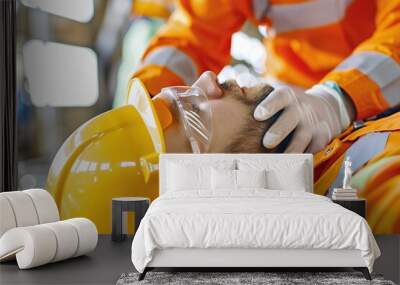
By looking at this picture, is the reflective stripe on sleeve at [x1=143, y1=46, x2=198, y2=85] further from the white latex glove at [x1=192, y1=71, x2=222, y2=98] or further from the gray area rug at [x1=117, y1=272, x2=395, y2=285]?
the gray area rug at [x1=117, y1=272, x2=395, y2=285]

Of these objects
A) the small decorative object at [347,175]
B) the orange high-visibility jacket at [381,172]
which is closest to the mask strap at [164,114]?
the orange high-visibility jacket at [381,172]

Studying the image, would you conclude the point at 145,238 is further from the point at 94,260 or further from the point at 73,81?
the point at 73,81

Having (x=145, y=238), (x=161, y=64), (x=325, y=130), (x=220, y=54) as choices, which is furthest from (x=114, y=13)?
(x=145, y=238)

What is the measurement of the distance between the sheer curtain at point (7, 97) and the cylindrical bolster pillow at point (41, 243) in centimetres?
163

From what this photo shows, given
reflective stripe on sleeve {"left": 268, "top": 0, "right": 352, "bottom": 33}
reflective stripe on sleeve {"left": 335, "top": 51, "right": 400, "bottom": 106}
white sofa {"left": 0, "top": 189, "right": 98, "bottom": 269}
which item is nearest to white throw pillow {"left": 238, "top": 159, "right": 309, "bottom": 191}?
reflective stripe on sleeve {"left": 335, "top": 51, "right": 400, "bottom": 106}

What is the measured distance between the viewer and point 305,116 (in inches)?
238

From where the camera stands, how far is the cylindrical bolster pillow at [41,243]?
4566 mm

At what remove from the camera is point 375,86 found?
5.97 m

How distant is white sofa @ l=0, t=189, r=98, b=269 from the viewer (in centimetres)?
459

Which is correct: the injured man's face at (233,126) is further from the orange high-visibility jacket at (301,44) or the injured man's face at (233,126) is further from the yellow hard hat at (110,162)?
the orange high-visibility jacket at (301,44)

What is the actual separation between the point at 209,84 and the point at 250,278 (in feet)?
7.56

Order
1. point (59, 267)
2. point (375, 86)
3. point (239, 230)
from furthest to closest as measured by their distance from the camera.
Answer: point (375, 86) → point (59, 267) → point (239, 230)

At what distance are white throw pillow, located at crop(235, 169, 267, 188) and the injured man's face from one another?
1.63 ft

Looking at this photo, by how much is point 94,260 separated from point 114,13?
2.42 m
